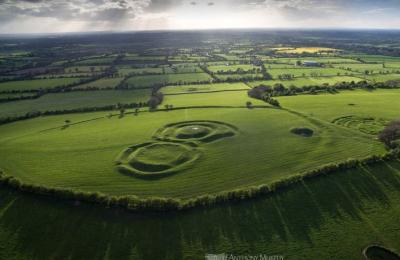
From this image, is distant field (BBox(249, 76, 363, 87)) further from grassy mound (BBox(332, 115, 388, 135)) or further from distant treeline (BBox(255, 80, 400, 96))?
grassy mound (BBox(332, 115, 388, 135))

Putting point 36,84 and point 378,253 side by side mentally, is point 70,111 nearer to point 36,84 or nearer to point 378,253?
point 36,84

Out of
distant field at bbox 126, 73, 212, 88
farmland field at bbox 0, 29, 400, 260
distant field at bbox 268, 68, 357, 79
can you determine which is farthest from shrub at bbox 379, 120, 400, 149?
distant field at bbox 126, 73, 212, 88

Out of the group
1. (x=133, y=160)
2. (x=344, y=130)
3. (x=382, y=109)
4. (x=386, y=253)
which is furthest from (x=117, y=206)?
(x=382, y=109)

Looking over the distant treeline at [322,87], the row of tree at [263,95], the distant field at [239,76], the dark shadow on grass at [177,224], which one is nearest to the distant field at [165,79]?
the distant field at [239,76]

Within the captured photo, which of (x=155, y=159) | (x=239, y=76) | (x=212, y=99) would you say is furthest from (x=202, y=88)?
(x=155, y=159)

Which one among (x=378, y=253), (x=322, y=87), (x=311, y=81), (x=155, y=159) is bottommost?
(x=378, y=253)

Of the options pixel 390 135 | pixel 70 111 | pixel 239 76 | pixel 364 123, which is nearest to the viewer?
pixel 390 135
